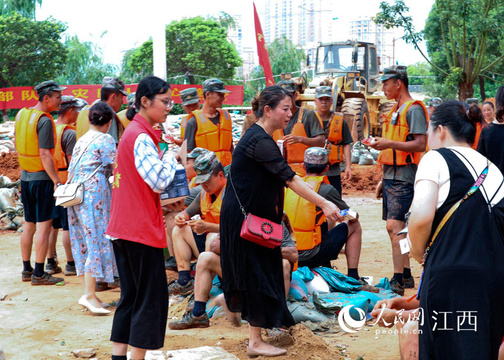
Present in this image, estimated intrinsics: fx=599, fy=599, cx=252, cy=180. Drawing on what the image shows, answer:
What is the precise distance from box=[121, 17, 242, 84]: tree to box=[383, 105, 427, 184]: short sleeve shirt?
36923 millimetres

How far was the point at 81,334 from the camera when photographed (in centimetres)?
494

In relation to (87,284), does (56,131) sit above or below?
above

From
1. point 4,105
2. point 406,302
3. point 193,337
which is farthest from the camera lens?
point 4,105

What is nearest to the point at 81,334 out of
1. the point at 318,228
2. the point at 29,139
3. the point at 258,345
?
the point at 258,345

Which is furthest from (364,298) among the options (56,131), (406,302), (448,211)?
(56,131)

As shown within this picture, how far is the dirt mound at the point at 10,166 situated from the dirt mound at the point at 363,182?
802 centimetres

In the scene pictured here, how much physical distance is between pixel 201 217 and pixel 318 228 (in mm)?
1079

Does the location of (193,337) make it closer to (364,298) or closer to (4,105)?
(364,298)

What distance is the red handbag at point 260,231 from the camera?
3990 mm

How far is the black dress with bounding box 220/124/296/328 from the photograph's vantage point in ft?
13.4

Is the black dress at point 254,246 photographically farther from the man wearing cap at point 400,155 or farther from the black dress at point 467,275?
the man wearing cap at point 400,155

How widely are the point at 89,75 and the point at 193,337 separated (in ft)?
150

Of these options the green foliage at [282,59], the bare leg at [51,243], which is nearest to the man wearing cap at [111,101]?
the bare leg at [51,243]

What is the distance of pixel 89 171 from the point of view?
5527 millimetres
